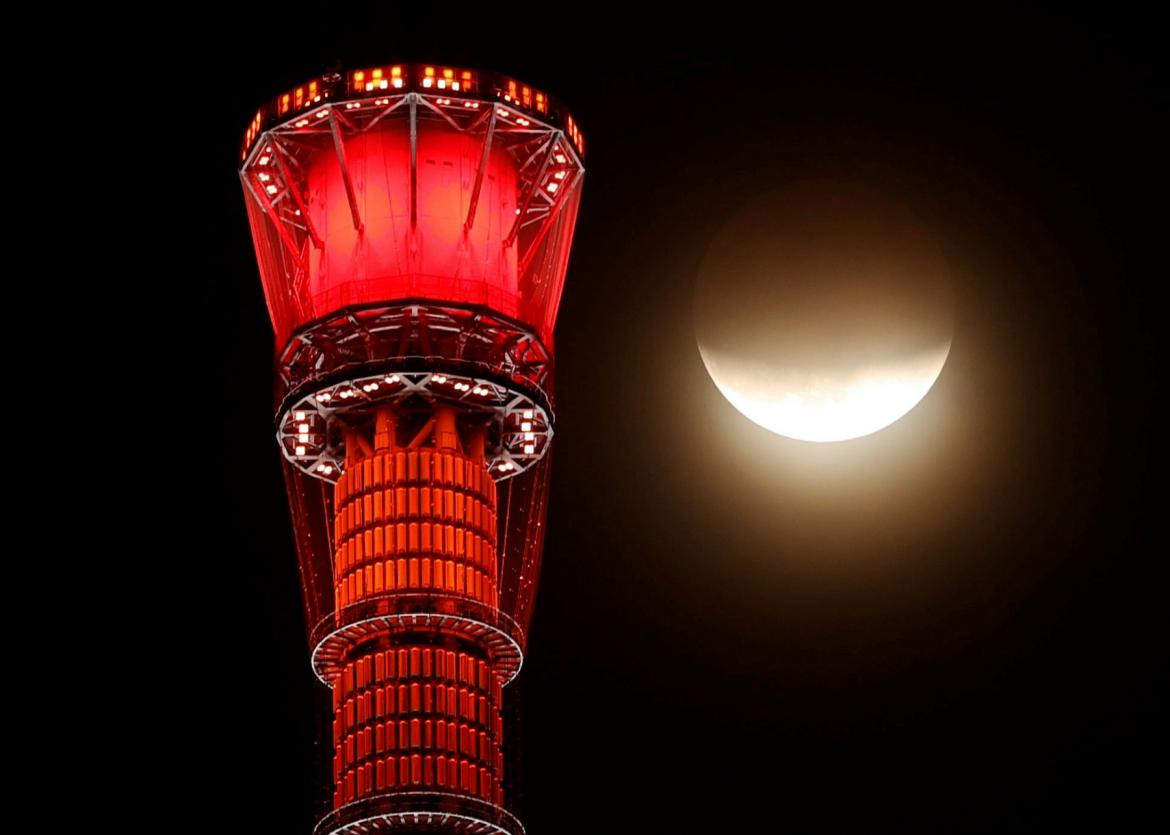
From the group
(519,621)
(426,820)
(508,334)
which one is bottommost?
(426,820)

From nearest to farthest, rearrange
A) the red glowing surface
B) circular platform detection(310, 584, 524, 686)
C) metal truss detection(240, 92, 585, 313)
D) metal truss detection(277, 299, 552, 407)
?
metal truss detection(277, 299, 552, 407), circular platform detection(310, 584, 524, 686), metal truss detection(240, 92, 585, 313), the red glowing surface

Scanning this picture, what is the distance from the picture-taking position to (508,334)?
18738 cm

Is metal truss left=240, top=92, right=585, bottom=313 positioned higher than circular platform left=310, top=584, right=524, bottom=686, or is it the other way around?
metal truss left=240, top=92, right=585, bottom=313

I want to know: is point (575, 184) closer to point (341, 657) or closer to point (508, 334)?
point (508, 334)

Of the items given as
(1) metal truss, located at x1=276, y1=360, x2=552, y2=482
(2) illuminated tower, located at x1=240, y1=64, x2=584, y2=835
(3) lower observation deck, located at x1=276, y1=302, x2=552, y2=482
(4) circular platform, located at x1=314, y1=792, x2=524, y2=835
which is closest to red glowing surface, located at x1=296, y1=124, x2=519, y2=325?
(2) illuminated tower, located at x1=240, y1=64, x2=584, y2=835

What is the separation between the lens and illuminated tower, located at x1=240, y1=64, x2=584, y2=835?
185 metres

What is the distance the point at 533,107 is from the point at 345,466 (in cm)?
2301

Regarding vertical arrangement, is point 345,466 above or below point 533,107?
below

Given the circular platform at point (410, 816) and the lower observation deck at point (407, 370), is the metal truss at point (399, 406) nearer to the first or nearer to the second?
the lower observation deck at point (407, 370)

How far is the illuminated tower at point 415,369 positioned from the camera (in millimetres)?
185125

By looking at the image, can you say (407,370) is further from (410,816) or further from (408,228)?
(410,816)

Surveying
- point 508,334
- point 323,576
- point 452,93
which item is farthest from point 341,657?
point 452,93

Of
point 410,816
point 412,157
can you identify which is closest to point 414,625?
point 410,816

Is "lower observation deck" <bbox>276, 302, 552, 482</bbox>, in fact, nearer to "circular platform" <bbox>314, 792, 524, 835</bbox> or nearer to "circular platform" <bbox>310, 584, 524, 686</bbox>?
"circular platform" <bbox>310, 584, 524, 686</bbox>
